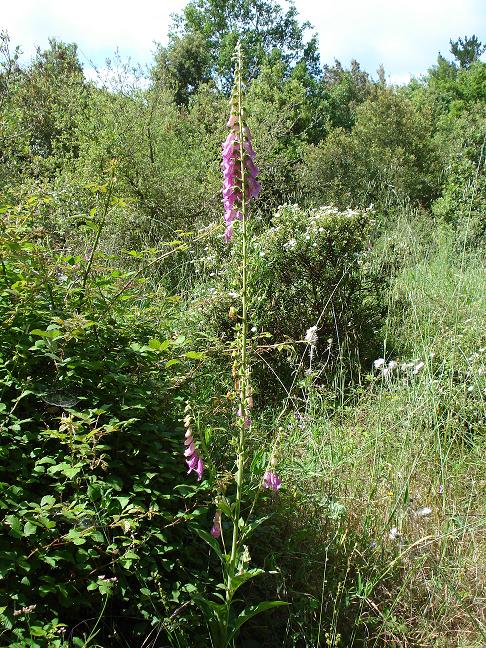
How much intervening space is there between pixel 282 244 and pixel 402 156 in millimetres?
8042

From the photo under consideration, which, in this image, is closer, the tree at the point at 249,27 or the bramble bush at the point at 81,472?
the bramble bush at the point at 81,472

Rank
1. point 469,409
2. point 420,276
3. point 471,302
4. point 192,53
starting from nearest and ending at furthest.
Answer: point 469,409 → point 471,302 → point 420,276 → point 192,53

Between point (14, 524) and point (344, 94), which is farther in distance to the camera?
point (344, 94)

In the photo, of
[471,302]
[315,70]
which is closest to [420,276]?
[471,302]

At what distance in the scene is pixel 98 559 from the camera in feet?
6.62

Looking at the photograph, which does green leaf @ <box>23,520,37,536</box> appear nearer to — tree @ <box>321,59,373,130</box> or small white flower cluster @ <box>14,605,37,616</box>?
small white flower cluster @ <box>14,605,37,616</box>

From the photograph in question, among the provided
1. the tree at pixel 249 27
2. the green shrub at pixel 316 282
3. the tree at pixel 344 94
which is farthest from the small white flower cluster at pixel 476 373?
the tree at pixel 249 27

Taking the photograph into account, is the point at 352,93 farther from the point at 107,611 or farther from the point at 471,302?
the point at 107,611

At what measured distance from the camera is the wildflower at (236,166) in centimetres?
198

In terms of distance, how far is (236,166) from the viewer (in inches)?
79.0

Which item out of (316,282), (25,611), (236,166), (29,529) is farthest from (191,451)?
(316,282)

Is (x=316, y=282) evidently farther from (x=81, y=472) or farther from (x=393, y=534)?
(x=81, y=472)

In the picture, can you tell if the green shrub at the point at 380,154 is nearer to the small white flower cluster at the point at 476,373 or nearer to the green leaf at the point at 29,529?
the small white flower cluster at the point at 476,373

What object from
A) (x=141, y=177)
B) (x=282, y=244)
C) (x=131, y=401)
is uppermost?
(x=141, y=177)
